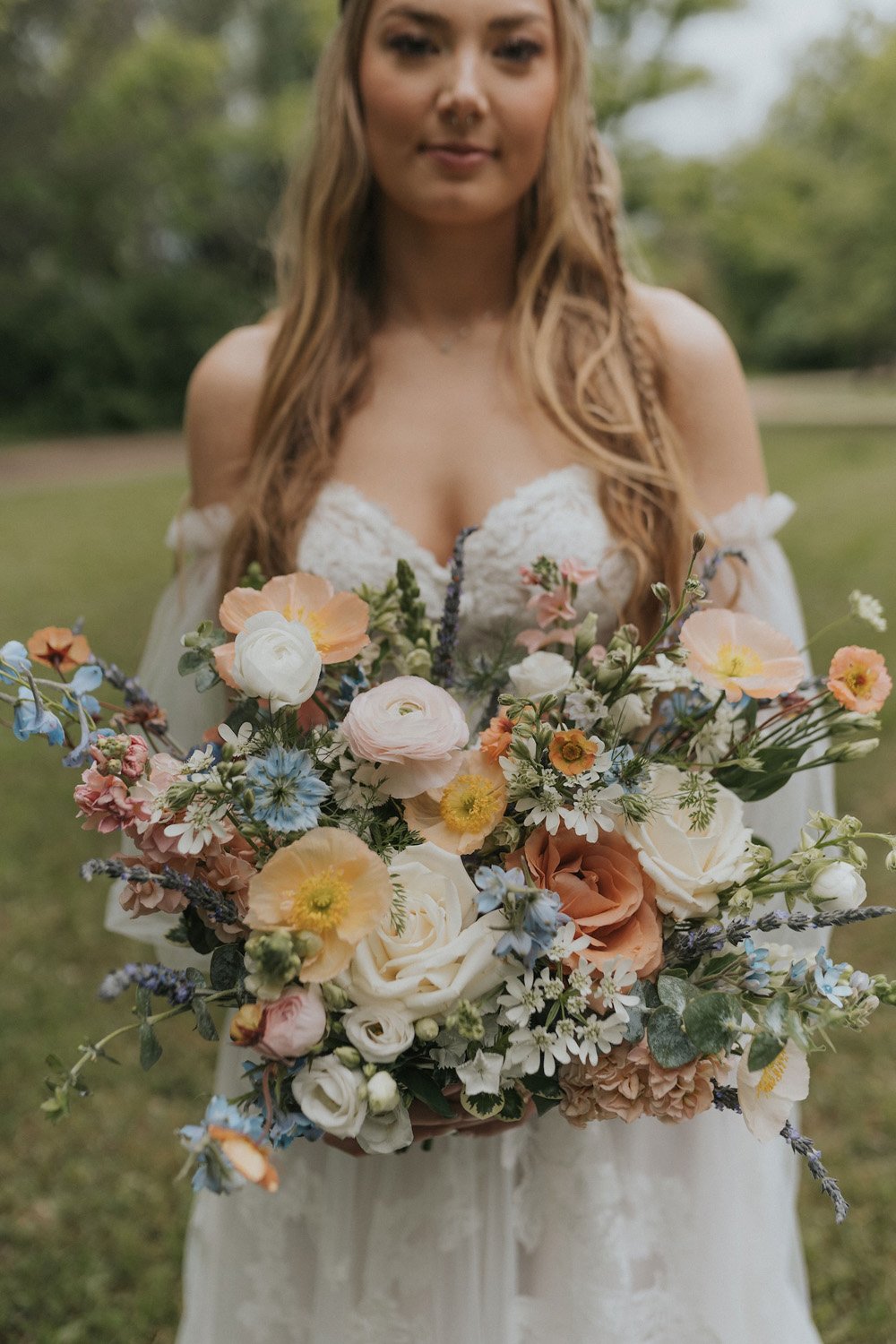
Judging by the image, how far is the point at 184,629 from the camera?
7.07ft

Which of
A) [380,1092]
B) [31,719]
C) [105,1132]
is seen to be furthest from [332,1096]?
[105,1132]

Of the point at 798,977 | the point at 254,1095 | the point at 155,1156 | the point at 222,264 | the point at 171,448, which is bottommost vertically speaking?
the point at 171,448

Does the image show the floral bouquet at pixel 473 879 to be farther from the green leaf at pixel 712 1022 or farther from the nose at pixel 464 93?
the nose at pixel 464 93

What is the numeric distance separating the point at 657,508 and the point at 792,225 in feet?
74.5

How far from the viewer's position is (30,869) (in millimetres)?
5258

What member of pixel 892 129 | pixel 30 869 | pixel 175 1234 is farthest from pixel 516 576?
pixel 892 129

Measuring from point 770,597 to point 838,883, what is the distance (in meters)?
0.88

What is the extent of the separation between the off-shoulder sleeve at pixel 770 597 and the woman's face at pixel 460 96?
68 cm

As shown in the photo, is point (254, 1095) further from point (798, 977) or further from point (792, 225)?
point (792, 225)

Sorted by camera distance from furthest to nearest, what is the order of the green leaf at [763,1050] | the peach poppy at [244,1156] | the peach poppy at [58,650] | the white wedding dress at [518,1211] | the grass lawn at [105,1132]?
the grass lawn at [105,1132]
the white wedding dress at [518,1211]
the peach poppy at [58,650]
the green leaf at [763,1050]
the peach poppy at [244,1156]

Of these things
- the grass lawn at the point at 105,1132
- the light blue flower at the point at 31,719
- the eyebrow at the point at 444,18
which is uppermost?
the eyebrow at the point at 444,18

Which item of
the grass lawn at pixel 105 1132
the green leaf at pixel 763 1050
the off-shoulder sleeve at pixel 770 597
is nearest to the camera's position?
the green leaf at pixel 763 1050

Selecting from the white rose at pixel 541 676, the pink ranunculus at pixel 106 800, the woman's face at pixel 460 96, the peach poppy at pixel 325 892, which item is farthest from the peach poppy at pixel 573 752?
the woman's face at pixel 460 96

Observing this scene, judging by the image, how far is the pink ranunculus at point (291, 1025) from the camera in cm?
112
